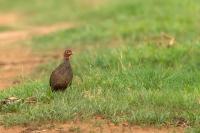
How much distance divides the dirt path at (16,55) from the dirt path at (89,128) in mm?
2479

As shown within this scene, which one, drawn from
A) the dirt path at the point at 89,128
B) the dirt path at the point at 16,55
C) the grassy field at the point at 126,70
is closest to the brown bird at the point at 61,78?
the grassy field at the point at 126,70

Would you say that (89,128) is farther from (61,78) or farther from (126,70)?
(126,70)

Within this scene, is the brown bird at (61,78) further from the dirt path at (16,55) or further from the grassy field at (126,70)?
the dirt path at (16,55)

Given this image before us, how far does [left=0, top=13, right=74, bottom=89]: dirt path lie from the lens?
10047 millimetres

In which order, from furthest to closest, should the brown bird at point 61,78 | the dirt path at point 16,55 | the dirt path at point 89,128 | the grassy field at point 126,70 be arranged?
the dirt path at point 16,55
the brown bird at point 61,78
the grassy field at point 126,70
the dirt path at point 89,128

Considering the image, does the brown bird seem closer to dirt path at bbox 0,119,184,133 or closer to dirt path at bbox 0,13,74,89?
dirt path at bbox 0,119,184,133

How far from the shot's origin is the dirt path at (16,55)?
10.0m

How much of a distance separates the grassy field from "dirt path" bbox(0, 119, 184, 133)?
9 cm

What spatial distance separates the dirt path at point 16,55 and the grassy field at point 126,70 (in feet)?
0.86

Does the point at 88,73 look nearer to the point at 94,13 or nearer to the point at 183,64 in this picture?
the point at 183,64

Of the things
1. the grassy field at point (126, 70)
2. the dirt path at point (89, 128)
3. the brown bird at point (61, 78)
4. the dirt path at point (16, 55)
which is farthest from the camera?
the dirt path at point (16, 55)

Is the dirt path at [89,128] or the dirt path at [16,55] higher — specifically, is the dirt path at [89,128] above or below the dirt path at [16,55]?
below

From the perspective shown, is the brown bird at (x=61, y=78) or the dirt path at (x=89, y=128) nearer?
the dirt path at (x=89, y=128)

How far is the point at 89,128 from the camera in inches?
257
